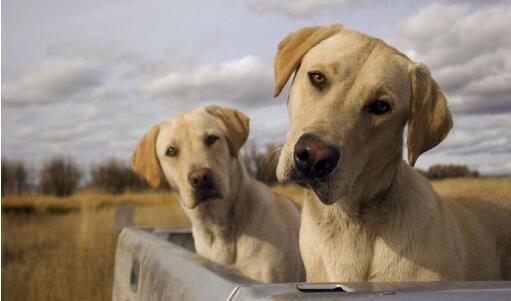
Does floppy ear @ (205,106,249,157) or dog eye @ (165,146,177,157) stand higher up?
floppy ear @ (205,106,249,157)

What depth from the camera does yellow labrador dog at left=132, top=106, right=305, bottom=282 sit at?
3992 mm

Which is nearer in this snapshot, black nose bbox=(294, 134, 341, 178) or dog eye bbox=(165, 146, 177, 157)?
black nose bbox=(294, 134, 341, 178)

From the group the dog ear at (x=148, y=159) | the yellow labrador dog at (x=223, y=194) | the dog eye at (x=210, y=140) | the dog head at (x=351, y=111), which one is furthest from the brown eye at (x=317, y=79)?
the dog ear at (x=148, y=159)

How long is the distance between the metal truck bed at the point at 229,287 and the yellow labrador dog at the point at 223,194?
28.2 inches

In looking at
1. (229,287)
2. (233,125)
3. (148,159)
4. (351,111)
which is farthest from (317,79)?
(148,159)

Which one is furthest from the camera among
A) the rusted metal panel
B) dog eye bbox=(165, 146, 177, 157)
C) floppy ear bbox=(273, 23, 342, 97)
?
dog eye bbox=(165, 146, 177, 157)

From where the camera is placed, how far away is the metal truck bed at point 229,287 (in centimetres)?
133

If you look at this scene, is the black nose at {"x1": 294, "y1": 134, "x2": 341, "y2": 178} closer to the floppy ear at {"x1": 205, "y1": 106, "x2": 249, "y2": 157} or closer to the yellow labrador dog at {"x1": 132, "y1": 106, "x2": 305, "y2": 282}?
the yellow labrador dog at {"x1": 132, "y1": 106, "x2": 305, "y2": 282}

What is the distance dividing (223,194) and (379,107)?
1849 mm

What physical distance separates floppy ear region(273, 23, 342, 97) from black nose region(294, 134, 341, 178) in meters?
0.51

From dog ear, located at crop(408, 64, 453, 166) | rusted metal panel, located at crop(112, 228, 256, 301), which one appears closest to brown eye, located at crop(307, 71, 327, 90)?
dog ear, located at crop(408, 64, 453, 166)

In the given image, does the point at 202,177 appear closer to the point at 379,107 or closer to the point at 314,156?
the point at 379,107

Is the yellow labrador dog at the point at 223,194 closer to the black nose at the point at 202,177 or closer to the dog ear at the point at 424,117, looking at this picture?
the black nose at the point at 202,177

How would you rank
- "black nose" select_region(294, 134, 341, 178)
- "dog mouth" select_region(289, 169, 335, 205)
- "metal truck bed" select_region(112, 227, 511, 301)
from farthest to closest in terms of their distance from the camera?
"dog mouth" select_region(289, 169, 335, 205), "black nose" select_region(294, 134, 341, 178), "metal truck bed" select_region(112, 227, 511, 301)
